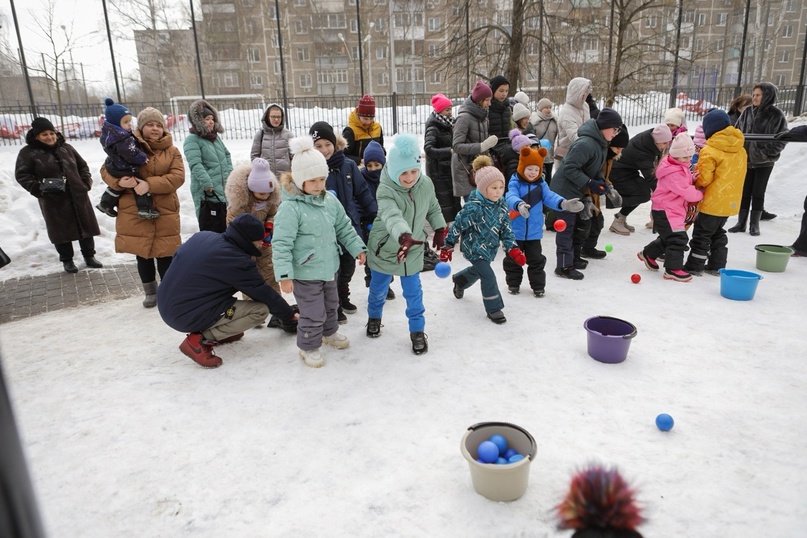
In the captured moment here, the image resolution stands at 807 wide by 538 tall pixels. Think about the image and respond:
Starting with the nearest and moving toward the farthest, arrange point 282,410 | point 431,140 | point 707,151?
1. point 282,410
2. point 707,151
3. point 431,140

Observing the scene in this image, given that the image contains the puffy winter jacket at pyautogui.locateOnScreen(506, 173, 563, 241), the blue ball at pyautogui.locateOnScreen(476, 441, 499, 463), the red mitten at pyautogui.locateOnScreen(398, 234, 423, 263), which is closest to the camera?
the blue ball at pyautogui.locateOnScreen(476, 441, 499, 463)

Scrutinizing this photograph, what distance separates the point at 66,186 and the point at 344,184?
425cm

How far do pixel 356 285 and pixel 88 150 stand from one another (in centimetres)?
1458

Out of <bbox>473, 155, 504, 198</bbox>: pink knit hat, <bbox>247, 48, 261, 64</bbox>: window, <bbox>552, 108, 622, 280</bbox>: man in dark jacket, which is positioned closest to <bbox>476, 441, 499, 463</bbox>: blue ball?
<bbox>473, 155, 504, 198</bbox>: pink knit hat

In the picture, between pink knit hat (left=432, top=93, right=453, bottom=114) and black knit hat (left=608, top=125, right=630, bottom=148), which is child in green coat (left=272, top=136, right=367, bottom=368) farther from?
black knit hat (left=608, top=125, right=630, bottom=148)

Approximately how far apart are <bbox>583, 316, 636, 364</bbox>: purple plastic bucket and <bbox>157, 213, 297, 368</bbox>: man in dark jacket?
2.70 m

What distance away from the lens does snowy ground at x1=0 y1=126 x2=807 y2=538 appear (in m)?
2.69

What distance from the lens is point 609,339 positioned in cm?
407

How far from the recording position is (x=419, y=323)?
4.52m

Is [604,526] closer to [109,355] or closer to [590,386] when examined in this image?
[590,386]

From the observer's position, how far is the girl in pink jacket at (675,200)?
5.93 m

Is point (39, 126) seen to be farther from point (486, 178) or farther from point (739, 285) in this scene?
point (739, 285)

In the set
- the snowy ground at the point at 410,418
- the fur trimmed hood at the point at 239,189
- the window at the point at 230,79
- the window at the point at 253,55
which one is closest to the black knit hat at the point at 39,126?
the snowy ground at the point at 410,418

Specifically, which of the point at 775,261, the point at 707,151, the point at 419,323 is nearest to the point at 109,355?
the point at 419,323
